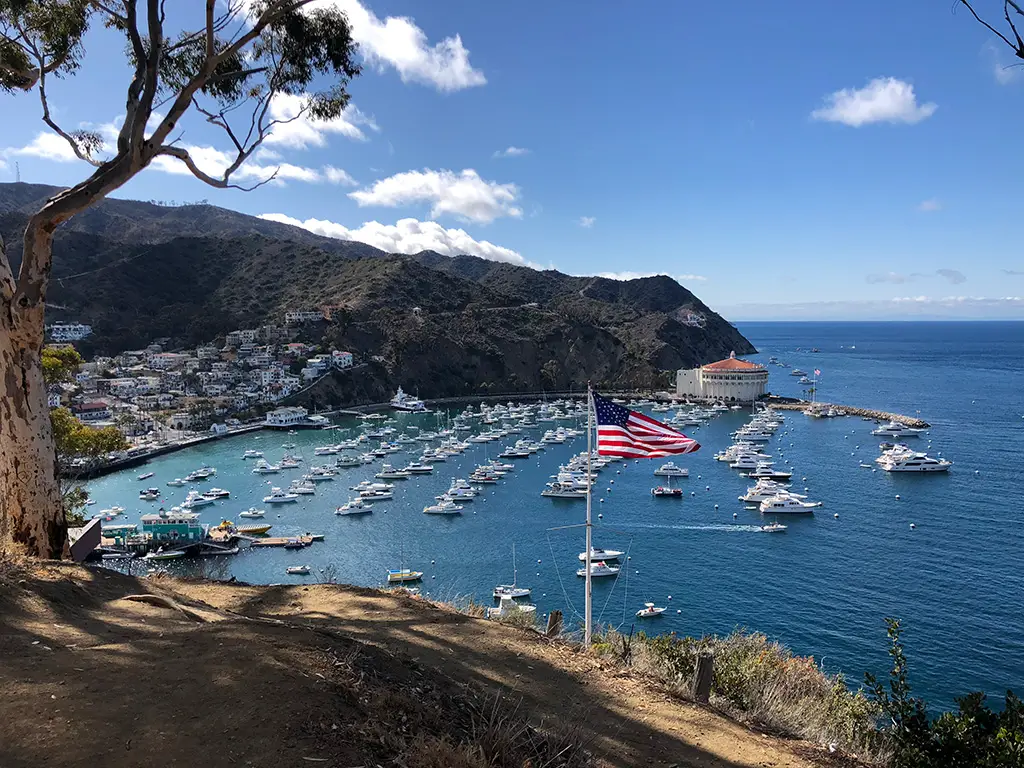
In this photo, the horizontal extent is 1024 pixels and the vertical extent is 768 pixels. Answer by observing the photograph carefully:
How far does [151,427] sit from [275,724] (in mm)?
63563

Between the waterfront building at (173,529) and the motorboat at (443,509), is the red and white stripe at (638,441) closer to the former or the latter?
the motorboat at (443,509)

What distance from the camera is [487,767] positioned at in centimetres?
305

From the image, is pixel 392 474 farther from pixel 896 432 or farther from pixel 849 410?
pixel 849 410

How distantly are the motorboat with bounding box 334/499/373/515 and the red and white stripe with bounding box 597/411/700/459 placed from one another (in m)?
29.3

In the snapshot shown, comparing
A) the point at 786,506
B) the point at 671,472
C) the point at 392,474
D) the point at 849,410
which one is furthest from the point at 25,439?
the point at 849,410

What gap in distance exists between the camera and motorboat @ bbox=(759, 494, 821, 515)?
3316 centimetres

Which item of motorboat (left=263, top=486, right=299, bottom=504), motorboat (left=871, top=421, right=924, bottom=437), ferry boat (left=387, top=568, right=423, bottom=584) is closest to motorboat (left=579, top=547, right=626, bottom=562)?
ferry boat (left=387, top=568, right=423, bottom=584)

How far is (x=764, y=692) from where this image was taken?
6.77 meters

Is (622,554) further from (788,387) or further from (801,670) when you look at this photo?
(788,387)

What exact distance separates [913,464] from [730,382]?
36.9 m

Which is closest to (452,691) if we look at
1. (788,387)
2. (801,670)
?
(801,670)

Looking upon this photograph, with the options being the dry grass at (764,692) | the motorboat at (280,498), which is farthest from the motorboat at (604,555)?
the motorboat at (280,498)

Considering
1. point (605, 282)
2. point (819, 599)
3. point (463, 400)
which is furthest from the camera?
point (605, 282)

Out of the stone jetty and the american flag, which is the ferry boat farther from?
the stone jetty
